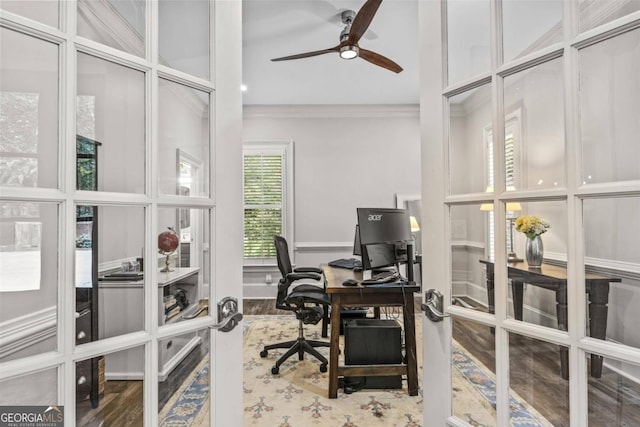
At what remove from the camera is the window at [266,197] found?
16.2ft

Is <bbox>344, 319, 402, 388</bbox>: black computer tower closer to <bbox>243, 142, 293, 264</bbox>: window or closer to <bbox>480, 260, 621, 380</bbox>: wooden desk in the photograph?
<bbox>480, 260, 621, 380</bbox>: wooden desk

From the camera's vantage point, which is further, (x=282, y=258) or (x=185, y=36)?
(x=282, y=258)

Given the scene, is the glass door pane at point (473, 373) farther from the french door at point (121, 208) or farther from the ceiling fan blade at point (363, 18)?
the ceiling fan blade at point (363, 18)

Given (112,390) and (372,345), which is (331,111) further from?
(112,390)

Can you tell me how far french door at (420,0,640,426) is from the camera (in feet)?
2.42

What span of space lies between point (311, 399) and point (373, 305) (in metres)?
0.76

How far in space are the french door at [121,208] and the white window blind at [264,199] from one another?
3.96 metres

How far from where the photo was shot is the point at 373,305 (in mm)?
2207

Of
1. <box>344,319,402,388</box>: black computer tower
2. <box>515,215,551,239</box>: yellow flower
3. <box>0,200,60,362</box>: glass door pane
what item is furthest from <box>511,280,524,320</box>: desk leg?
<box>344,319,402,388</box>: black computer tower

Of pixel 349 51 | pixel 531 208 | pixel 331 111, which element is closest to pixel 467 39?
pixel 531 208

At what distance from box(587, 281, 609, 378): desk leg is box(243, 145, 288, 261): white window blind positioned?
4355 mm

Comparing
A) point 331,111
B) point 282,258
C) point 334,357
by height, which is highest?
point 331,111

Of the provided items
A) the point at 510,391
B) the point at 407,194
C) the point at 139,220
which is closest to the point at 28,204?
the point at 139,220

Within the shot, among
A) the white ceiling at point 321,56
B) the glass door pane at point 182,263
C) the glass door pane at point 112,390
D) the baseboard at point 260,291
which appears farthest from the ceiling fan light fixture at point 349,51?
the baseboard at point 260,291
